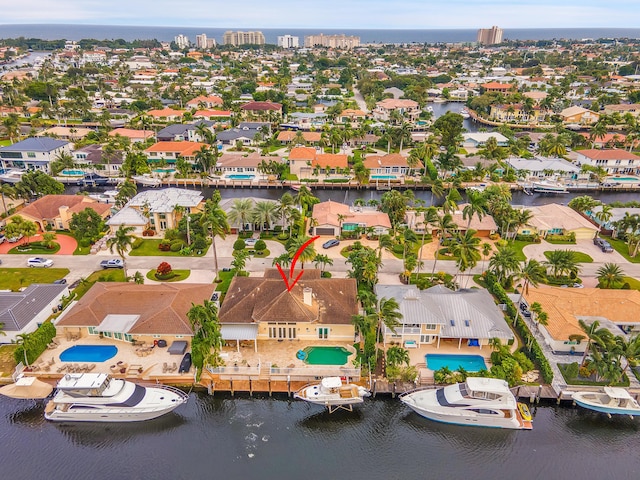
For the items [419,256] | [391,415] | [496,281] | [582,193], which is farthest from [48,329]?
[582,193]

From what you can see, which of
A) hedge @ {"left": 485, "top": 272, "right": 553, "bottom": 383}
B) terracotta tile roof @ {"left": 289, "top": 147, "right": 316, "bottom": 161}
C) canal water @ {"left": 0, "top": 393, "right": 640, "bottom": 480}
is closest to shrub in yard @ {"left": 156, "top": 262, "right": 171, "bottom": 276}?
canal water @ {"left": 0, "top": 393, "right": 640, "bottom": 480}

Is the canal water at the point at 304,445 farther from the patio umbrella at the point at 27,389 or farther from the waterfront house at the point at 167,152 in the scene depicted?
the waterfront house at the point at 167,152

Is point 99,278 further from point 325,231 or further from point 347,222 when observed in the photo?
point 347,222

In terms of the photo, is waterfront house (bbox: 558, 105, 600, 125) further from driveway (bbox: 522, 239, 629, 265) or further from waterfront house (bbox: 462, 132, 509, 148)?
driveway (bbox: 522, 239, 629, 265)

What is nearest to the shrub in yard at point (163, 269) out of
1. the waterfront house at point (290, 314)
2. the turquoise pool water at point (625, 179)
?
the waterfront house at point (290, 314)

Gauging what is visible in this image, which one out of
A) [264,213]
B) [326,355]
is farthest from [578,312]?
[264,213]

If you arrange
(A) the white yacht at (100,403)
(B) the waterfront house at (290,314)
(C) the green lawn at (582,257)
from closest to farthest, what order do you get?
(A) the white yacht at (100,403) < (B) the waterfront house at (290,314) < (C) the green lawn at (582,257)
